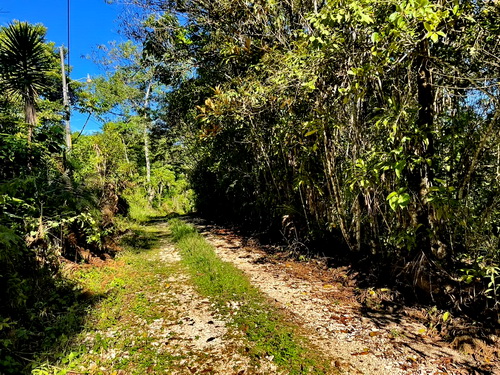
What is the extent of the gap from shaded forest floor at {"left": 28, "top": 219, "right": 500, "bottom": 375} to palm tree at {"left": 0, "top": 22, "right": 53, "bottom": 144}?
10.5 feet

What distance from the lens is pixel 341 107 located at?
163 inches

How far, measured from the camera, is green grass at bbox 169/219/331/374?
2607 millimetres

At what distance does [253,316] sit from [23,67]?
579cm

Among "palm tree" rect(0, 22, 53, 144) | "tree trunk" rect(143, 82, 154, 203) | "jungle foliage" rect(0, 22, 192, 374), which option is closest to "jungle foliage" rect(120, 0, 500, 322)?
"palm tree" rect(0, 22, 53, 144)

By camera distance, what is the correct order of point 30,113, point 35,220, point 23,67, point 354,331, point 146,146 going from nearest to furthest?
point 354,331, point 35,220, point 30,113, point 23,67, point 146,146

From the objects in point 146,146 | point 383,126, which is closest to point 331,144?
point 383,126

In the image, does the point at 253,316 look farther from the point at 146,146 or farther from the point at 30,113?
the point at 146,146

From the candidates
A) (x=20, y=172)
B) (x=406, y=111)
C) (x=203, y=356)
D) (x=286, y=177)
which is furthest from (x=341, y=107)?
(x=20, y=172)

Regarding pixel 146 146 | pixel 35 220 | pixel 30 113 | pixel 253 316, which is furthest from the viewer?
pixel 146 146

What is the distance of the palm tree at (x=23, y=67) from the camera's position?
5.14 m

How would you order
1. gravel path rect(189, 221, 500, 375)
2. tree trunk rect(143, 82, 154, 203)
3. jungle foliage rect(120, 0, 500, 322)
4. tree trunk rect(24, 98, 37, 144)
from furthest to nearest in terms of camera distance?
1. tree trunk rect(143, 82, 154, 203)
2. tree trunk rect(24, 98, 37, 144)
3. jungle foliage rect(120, 0, 500, 322)
4. gravel path rect(189, 221, 500, 375)

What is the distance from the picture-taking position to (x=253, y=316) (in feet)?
11.2

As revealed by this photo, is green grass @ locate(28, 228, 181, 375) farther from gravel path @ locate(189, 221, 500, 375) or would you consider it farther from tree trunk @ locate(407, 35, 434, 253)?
tree trunk @ locate(407, 35, 434, 253)

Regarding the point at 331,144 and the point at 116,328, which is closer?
the point at 116,328
